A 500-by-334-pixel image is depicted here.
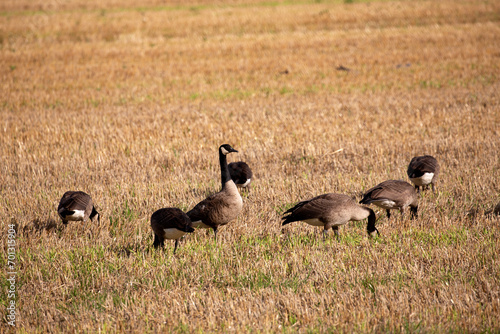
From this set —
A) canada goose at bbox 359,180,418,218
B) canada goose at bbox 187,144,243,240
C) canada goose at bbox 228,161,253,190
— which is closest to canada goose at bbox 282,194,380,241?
canada goose at bbox 359,180,418,218

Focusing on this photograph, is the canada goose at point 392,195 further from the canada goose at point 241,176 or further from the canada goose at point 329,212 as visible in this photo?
the canada goose at point 241,176

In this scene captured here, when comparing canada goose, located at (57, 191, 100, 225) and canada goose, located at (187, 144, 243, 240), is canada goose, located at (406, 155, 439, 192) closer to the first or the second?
canada goose, located at (187, 144, 243, 240)

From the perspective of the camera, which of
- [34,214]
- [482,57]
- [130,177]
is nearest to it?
A: [34,214]

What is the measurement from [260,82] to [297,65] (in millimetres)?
3410

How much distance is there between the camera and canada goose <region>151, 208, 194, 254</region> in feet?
18.2

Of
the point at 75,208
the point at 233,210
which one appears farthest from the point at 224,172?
the point at 75,208

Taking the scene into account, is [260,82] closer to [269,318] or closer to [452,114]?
[452,114]

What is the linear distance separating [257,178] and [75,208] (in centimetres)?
379

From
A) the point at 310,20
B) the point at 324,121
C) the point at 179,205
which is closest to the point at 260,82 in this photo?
the point at 324,121

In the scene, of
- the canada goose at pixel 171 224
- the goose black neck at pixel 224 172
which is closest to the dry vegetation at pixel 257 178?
the canada goose at pixel 171 224

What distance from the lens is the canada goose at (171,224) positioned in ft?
18.2

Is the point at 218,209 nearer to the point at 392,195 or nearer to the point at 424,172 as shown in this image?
the point at 392,195

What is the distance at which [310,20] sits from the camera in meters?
34.6

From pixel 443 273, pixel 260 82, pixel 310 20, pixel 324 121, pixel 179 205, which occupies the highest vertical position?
pixel 310 20
